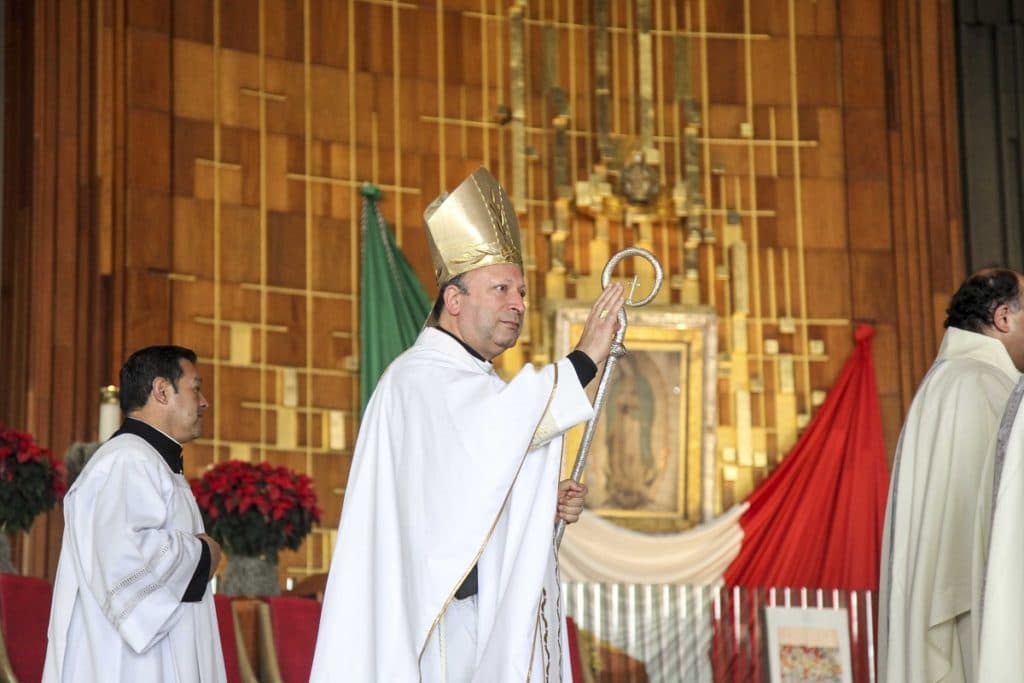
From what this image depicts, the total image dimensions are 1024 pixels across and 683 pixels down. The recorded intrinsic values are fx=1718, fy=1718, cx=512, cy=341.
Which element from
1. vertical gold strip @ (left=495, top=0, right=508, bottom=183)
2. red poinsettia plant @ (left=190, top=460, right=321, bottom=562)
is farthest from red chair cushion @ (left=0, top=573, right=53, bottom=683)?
vertical gold strip @ (left=495, top=0, right=508, bottom=183)

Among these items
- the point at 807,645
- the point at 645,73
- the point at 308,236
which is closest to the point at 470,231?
the point at 807,645

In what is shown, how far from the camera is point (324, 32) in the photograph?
30.7 feet

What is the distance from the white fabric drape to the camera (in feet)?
29.2

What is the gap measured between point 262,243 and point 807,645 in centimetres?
347

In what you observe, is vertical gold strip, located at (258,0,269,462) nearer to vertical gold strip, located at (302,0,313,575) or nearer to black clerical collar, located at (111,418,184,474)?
vertical gold strip, located at (302,0,313,575)

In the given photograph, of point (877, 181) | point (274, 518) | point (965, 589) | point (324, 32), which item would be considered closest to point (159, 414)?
point (274, 518)

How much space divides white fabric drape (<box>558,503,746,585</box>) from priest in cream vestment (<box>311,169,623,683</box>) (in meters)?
4.78

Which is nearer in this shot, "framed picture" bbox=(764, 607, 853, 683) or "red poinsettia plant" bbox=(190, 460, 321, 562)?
"red poinsettia plant" bbox=(190, 460, 321, 562)

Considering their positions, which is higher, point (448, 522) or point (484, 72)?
point (484, 72)

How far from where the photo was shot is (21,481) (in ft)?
19.8

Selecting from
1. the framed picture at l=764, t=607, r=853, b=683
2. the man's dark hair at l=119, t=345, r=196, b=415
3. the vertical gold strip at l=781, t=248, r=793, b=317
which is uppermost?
the vertical gold strip at l=781, t=248, r=793, b=317

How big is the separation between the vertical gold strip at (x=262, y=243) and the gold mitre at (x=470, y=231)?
4.53 metres

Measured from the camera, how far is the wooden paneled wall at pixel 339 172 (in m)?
8.27

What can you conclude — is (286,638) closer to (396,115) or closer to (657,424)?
(657,424)
